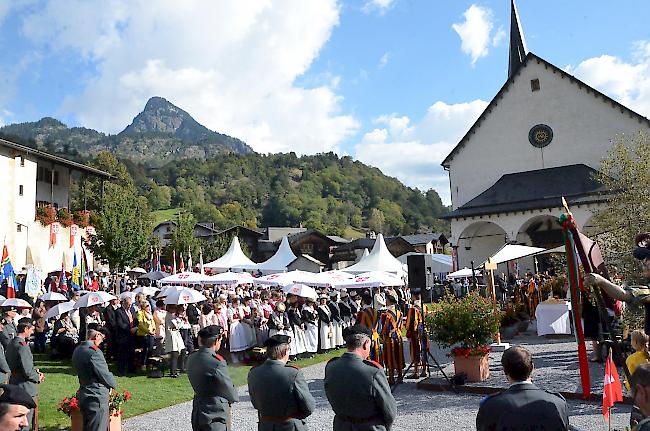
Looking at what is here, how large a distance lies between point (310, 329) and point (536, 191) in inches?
1039

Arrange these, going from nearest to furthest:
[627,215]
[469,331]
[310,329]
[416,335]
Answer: [469,331] → [416,335] → [627,215] → [310,329]

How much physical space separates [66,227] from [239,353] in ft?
80.5

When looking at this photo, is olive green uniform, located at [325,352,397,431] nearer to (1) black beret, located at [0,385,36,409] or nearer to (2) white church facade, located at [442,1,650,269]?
(1) black beret, located at [0,385,36,409]

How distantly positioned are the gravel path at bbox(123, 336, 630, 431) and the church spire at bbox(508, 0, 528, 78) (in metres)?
42.4

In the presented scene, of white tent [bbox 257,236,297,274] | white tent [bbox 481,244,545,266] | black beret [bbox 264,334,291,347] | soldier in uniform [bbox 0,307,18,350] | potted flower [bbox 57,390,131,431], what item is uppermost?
white tent [bbox 257,236,297,274]

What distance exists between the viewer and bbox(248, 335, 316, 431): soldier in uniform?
5.13m

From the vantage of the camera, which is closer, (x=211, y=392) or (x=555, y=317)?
(x=211, y=392)

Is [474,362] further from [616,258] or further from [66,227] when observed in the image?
[66,227]

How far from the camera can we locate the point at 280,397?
5.12 m

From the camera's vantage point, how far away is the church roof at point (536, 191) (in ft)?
117

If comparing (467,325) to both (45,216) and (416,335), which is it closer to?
(416,335)

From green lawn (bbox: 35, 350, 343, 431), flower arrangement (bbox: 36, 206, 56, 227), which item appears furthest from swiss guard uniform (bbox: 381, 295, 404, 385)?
flower arrangement (bbox: 36, 206, 56, 227)

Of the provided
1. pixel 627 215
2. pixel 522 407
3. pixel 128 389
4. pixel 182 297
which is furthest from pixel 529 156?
pixel 522 407

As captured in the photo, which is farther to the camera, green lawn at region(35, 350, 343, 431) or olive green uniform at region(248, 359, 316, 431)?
green lawn at region(35, 350, 343, 431)
